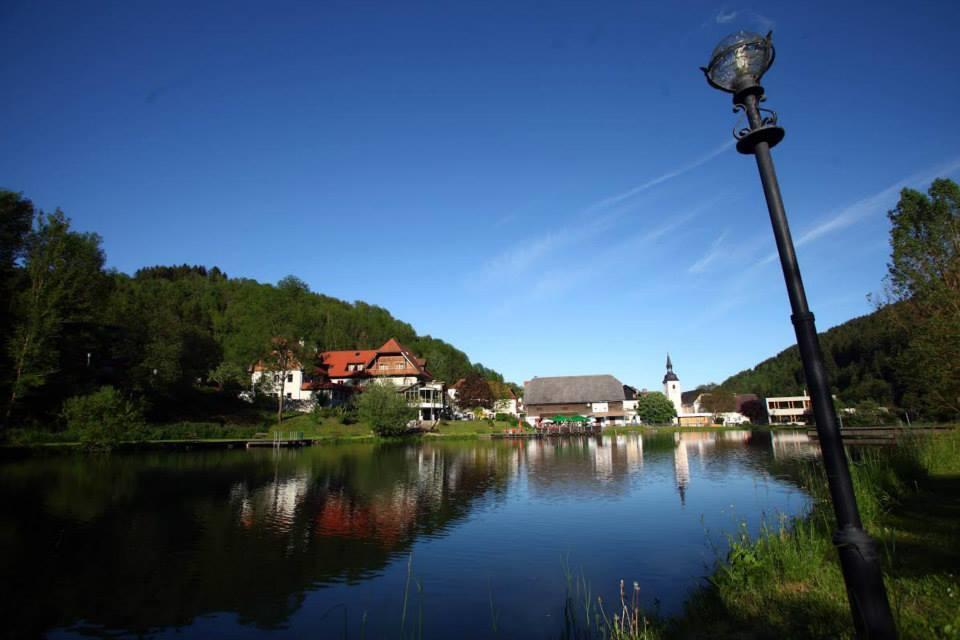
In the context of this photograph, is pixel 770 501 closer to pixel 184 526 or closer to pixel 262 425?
pixel 184 526

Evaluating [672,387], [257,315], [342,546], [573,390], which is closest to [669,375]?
[672,387]

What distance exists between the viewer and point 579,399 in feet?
324

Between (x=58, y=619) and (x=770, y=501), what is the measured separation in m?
21.7

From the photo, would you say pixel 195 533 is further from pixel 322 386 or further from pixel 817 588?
pixel 322 386

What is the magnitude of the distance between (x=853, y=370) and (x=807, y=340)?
12871 centimetres

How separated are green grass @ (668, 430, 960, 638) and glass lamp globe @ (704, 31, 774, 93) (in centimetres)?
507

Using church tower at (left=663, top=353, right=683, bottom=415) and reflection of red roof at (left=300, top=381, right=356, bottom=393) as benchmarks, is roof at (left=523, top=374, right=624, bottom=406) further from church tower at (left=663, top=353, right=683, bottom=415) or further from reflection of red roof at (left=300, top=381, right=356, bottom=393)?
reflection of red roof at (left=300, top=381, right=356, bottom=393)

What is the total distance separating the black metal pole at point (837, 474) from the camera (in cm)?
385

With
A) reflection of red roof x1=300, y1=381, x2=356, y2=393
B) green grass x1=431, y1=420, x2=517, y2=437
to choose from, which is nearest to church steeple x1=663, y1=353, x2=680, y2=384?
green grass x1=431, y1=420, x2=517, y2=437

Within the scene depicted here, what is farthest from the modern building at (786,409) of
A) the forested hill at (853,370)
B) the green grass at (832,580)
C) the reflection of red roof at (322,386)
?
the green grass at (832,580)

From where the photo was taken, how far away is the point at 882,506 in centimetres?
1159

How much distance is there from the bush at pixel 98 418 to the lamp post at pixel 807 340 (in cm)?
4665

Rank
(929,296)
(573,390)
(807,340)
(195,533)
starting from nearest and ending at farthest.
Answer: (807,340) → (195,533) → (929,296) → (573,390)

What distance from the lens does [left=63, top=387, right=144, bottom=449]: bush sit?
39094 mm
